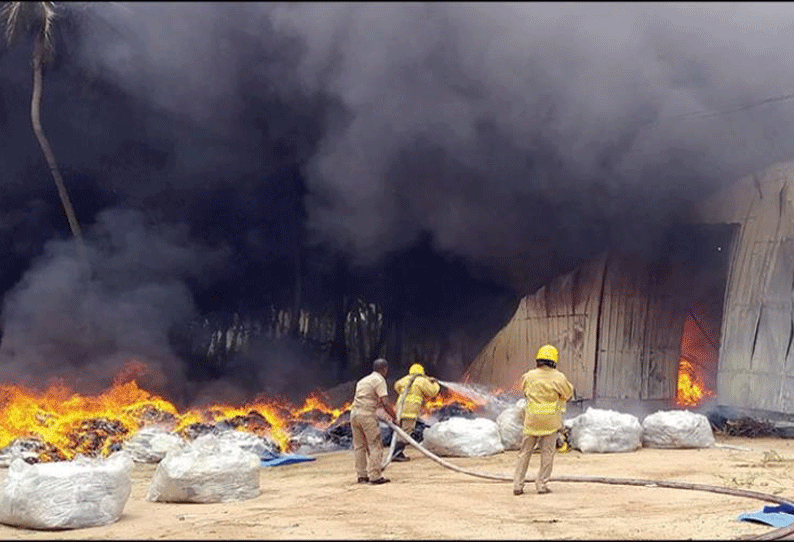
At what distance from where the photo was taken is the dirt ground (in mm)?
5691

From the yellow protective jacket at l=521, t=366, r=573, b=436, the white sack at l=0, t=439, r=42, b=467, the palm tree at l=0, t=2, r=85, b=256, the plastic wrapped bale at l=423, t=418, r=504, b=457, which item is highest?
the palm tree at l=0, t=2, r=85, b=256

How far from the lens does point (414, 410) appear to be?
10680mm

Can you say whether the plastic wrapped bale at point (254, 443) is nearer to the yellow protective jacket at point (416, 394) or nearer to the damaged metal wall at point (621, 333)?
the yellow protective jacket at point (416, 394)

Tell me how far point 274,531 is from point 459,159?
963 centimetres

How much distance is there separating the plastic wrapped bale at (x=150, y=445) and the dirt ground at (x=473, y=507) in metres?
1.10

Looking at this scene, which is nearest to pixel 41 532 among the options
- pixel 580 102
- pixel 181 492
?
pixel 181 492

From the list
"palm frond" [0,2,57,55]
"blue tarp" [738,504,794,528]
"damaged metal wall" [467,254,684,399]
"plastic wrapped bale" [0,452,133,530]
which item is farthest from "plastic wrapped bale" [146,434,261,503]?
"palm frond" [0,2,57,55]

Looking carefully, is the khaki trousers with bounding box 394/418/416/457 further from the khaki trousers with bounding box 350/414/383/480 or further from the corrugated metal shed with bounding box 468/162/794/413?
the corrugated metal shed with bounding box 468/162/794/413

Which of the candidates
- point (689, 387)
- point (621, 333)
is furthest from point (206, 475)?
point (689, 387)

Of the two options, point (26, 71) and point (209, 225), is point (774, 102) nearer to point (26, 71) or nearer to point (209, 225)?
point (209, 225)

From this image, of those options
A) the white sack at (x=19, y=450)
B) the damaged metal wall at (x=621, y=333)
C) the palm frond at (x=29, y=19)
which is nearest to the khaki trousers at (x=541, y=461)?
the white sack at (x=19, y=450)

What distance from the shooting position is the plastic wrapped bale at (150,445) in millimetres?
11023

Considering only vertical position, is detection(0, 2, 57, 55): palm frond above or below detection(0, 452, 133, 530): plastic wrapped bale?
above

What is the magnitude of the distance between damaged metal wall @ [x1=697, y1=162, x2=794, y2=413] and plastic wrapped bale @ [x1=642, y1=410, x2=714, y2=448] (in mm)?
1452
